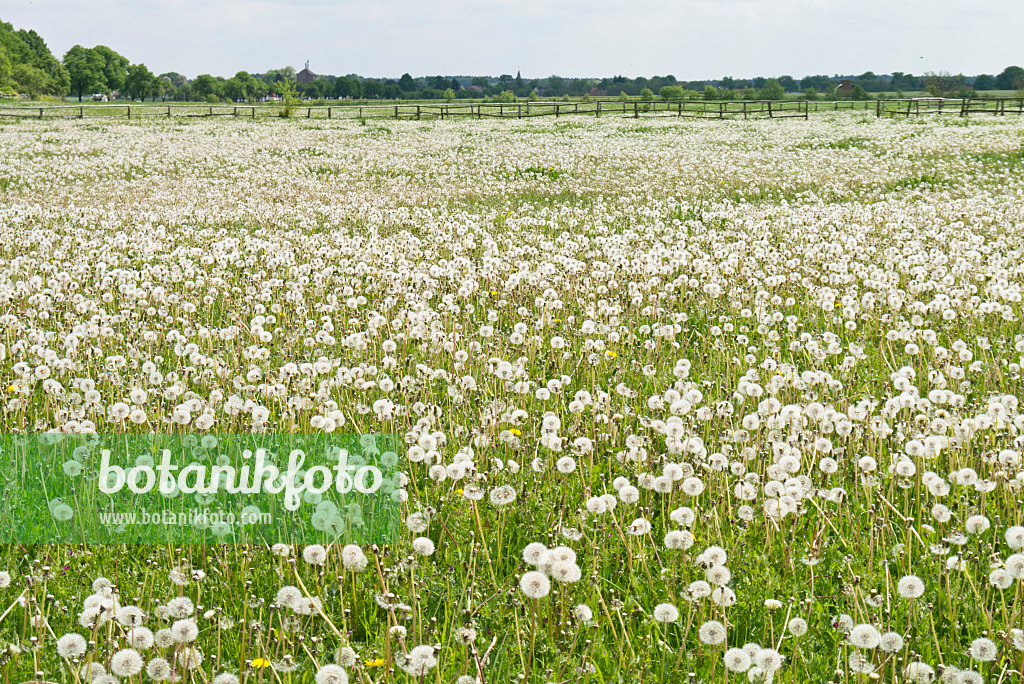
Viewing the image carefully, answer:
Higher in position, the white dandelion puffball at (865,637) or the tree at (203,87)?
the tree at (203,87)

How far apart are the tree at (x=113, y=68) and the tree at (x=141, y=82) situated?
1712 millimetres

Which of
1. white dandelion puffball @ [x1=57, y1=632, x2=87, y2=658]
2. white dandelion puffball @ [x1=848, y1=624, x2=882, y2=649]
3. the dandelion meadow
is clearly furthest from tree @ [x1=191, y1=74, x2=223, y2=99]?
white dandelion puffball @ [x1=848, y1=624, x2=882, y2=649]

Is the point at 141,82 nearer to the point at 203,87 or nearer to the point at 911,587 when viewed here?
the point at 203,87

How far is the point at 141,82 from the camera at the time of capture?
152000 mm

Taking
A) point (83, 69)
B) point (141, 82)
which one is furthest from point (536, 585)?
point (141, 82)

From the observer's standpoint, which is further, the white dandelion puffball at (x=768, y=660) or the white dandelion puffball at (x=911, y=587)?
the white dandelion puffball at (x=911, y=587)

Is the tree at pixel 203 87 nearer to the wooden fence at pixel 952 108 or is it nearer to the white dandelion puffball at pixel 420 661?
the wooden fence at pixel 952 108

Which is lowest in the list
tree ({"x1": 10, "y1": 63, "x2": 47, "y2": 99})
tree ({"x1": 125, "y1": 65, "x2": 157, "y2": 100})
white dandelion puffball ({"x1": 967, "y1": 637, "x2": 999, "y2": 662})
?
white dandelion puffball ({"x1": 967, "y1": 637, "x2": 999, "y2": 662})

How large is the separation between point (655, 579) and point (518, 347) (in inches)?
133

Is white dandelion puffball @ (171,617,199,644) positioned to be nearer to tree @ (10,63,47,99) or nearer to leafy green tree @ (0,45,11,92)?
tree @ (10,63,47,99)

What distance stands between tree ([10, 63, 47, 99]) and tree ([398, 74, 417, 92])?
81.3 metres

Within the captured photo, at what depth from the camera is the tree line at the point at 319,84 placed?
116 metres

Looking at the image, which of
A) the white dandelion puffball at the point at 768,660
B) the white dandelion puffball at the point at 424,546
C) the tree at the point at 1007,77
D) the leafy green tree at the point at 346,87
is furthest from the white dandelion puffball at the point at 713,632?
the leafy green tree at the point at 346,87

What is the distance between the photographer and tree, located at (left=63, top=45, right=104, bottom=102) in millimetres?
144125
